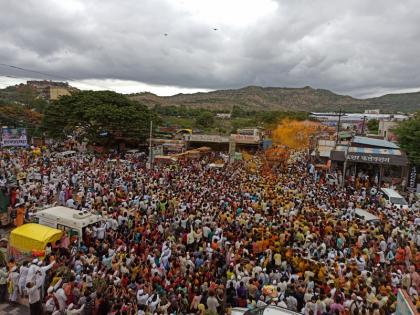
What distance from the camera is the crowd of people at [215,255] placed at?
7020 millimetres

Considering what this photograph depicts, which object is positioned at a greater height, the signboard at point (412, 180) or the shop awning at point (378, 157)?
the shop awning at point (378, 157)

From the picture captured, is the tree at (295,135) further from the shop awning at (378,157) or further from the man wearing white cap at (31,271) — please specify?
the man wearing white cap at (31,271)

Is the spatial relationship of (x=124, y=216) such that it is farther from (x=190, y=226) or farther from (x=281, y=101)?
(x=281, y=101)

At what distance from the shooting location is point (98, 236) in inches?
404

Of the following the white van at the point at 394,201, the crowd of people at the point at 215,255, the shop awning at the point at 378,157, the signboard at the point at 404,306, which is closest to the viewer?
the signboard at the point at 404,306

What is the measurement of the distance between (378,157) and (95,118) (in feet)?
82.4

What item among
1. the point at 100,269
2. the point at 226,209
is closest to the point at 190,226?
the point at 226,209

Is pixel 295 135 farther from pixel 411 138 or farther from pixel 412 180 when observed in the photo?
pixel 412 180

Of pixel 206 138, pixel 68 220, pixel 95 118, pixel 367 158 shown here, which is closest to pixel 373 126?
pixel 206 138

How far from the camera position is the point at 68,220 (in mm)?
9883

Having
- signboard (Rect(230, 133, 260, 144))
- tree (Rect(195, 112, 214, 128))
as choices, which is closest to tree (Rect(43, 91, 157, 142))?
signboard (Rect(230, 133, 260, 144))

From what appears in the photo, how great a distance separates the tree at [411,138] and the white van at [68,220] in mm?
23885

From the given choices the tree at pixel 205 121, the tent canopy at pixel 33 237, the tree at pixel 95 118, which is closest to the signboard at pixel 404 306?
the tent canopy at pixel 33 237

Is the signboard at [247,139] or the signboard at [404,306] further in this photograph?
the signboard at [247,139]
